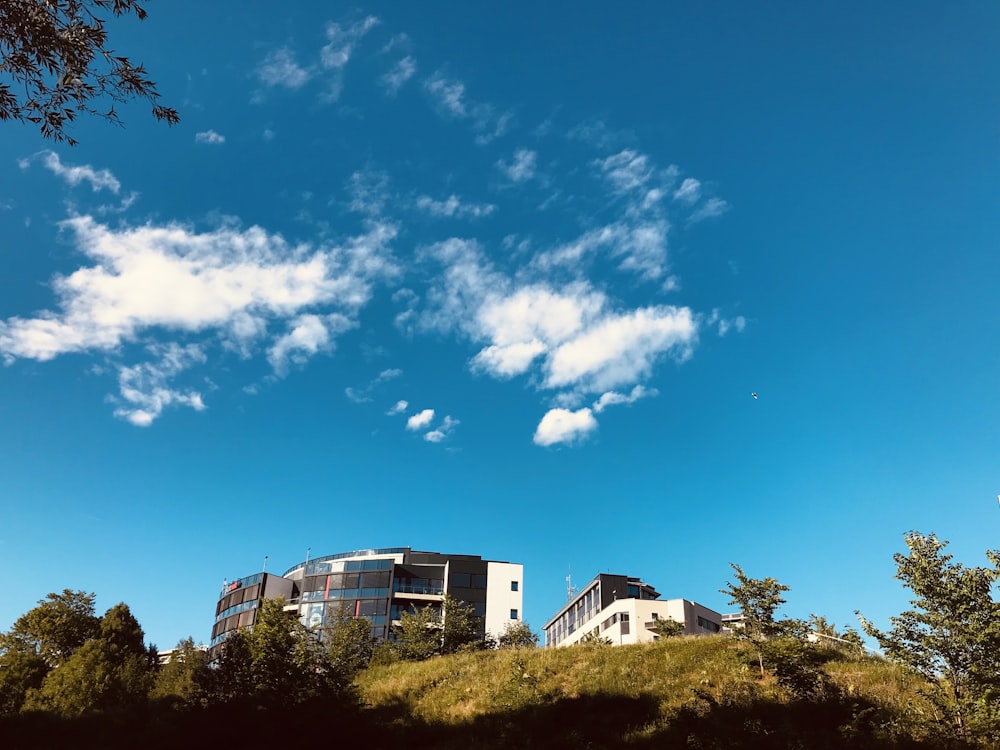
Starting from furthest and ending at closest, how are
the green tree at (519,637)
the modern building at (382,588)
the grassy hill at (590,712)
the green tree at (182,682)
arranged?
1. the modern building at (382,588)
2. the green tree at (519,637)
3. the green tree at (182,682)
4. the grassy hill at (590,712)

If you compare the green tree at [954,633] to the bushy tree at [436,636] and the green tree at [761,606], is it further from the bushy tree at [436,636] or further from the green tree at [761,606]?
the bushy tree at [436,636]

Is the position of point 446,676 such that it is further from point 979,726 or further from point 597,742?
point 979,726

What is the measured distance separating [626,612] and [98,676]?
62.3 m

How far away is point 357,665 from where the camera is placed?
140ft

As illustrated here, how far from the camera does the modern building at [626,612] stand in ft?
279

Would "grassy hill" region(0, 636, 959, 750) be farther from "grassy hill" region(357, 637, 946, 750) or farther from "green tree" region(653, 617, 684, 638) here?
"green tree" region(653, 617, 684, 638)

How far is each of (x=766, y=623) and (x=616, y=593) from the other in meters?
70.9

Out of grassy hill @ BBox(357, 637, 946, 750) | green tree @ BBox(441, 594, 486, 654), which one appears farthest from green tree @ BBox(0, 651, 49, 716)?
green tree @ BBox(441, 594, 486, 654)

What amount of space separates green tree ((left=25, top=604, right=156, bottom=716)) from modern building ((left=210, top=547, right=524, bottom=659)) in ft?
115

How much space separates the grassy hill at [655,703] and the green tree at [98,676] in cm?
2252

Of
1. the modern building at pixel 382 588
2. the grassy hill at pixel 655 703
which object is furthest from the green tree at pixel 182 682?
the modern building at pixel 382 588

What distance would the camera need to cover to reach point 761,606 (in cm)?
2831

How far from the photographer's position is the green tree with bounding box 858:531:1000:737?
18.0 metres

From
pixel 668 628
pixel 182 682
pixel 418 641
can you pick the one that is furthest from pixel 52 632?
pixel 668 628
